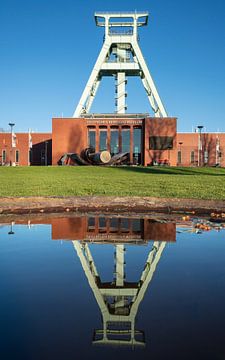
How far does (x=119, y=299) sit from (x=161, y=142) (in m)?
40.3

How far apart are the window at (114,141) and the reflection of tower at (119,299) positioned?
1521 inches

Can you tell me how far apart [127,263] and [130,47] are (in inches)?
1867

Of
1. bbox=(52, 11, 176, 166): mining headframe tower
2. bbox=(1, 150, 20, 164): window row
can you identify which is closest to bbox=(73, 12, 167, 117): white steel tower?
bbox=(52, 11, 176, 166): mining headframe tower

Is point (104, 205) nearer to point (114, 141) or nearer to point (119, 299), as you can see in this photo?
point (119, 299)

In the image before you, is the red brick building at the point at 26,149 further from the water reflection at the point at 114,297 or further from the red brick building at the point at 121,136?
the water reflection at the point at 114,297

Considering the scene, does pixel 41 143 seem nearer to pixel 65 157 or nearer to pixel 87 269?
pixel 65 157

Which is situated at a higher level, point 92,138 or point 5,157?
point 92,138

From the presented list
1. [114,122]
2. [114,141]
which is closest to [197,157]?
[114,141]

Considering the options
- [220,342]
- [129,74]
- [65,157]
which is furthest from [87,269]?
[129,74]

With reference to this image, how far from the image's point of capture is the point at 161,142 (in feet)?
A: 144

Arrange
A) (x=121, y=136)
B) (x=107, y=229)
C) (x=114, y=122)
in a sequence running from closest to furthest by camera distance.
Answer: (x=107, y=229)
(x=114, y=122)
(x=121, y=136)

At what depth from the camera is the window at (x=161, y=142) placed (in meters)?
43.9

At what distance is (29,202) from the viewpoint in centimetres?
1285

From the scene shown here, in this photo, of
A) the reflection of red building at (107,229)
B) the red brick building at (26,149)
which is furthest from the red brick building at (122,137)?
the reflection of red building at (107,229)
